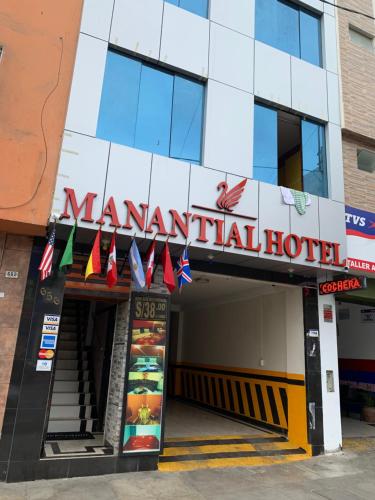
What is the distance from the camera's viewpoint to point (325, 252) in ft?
27.7

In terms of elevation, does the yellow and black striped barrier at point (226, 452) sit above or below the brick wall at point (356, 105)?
below

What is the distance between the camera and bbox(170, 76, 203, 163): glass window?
7.95 metres

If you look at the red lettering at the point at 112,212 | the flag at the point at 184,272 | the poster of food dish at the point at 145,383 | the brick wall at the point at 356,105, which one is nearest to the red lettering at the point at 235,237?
the flag at the point at 184,272

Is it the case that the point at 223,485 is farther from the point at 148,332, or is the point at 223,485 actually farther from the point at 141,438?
the point at 148,332

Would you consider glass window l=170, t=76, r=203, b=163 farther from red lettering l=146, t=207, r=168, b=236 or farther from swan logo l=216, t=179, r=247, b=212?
red lettering l=146, t=207, r=168, b=236

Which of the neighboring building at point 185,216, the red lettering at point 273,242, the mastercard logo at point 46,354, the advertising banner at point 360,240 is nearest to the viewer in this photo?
the mastercard logo at point 46,354

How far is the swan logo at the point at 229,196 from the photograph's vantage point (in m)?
7.61

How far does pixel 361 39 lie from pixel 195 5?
19.1 ft

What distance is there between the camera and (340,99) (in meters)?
10.4

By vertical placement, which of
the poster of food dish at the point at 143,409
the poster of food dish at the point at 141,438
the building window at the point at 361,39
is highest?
the building window at the point at 361,39

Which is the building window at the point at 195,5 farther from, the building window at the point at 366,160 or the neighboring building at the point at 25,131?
the building window at the point at 366,160

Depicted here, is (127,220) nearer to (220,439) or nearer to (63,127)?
(63,127)

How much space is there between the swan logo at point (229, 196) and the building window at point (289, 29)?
160 inches

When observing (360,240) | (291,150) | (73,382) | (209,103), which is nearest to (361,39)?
(291,150)
